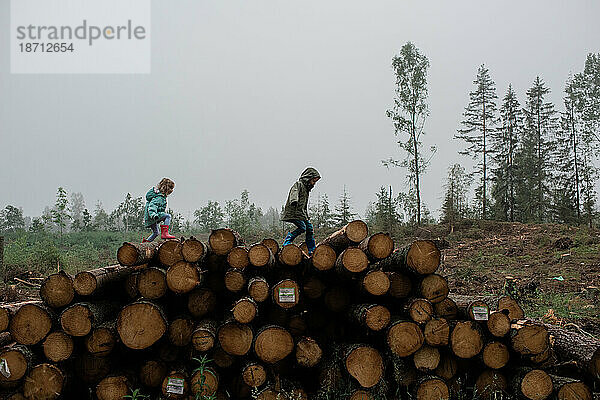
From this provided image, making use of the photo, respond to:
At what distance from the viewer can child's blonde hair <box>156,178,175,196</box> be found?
9234 millimetres

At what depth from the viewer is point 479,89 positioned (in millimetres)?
34062

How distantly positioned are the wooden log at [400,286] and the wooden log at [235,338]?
1.42 meters

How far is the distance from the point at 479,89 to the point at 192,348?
35.1 metres

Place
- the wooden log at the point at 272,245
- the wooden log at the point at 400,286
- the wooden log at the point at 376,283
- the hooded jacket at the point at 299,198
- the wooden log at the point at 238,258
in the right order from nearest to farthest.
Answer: the wooden log at the point at 376,283 < the wooden log at the point at 400,286 < the wooden log at the point at 238,258 < the wooden log at the point at 272,245 < the hooded jacket at the point at 299,198

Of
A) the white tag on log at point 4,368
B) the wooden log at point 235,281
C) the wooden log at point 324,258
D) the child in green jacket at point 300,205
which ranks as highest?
the child in green jacket at point 300,205

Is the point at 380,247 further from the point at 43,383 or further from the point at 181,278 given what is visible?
the point at 43,383

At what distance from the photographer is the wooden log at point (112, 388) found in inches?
148

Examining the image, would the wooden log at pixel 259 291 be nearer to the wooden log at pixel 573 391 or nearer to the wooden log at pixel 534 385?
the wooden log at pixel 534 385

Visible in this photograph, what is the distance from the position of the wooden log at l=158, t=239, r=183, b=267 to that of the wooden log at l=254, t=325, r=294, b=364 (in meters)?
1.31

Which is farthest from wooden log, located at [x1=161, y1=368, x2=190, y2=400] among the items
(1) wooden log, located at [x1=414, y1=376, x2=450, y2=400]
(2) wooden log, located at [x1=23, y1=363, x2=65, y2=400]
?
(1) wooden log, located at [x1=414, y1=376, x2=450, y2=400]

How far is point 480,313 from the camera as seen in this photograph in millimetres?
4012

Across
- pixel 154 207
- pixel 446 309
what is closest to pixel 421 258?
pixel 446 309

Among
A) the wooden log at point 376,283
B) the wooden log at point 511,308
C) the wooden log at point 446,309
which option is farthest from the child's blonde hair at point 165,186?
the wooden log at point 511,308

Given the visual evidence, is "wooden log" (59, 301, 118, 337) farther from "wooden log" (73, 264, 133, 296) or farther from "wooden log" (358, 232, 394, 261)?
"wooden log" (358, 232, 394, 261)
